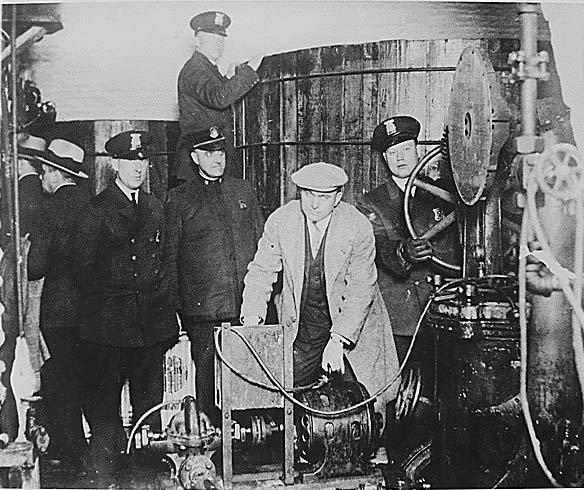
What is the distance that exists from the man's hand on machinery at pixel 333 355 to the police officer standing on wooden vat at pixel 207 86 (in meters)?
0.52

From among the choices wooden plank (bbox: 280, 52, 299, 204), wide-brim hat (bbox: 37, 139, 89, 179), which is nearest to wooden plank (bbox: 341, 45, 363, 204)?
wooden plank (bbox: 280, 52, 299, 204)

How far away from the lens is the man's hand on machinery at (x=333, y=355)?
2078 mm

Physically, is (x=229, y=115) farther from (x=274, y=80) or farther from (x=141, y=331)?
(x=141, y=331)

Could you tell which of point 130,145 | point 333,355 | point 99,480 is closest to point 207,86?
point 130,145

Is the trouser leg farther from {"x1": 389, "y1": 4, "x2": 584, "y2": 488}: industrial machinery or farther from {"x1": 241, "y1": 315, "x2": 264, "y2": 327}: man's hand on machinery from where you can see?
{"x1": 389, "y1": 4, "x2": 584, "y2": 488}: industrial machinery

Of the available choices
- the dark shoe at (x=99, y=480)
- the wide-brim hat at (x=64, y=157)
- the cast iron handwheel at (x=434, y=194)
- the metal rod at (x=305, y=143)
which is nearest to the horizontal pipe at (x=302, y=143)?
the metal rod at (x=305, y=143)

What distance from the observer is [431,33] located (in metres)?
A: 2.08

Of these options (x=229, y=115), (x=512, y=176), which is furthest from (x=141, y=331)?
(x=512, y=176)

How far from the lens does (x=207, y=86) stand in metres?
2.05

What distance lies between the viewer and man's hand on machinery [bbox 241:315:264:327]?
2066 millimetres

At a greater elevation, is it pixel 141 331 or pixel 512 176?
pixel 512 176

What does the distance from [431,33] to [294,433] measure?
41.5 inches

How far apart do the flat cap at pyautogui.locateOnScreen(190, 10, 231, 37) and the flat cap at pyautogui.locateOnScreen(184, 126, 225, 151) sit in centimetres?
24

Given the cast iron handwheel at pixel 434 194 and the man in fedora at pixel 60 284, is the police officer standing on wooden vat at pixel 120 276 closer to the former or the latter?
the man in fedora at pixel 60 284
